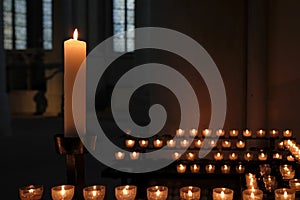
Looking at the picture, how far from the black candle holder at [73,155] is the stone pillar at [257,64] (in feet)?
13.5

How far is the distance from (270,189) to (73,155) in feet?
4.34

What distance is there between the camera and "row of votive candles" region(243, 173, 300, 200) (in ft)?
5.43

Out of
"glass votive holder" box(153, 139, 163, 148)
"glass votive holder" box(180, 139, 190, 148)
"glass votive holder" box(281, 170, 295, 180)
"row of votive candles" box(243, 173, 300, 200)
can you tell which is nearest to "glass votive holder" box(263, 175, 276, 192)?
"row of votive candles" box(243, 173, 300, 200)

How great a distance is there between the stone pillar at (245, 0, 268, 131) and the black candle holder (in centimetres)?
411

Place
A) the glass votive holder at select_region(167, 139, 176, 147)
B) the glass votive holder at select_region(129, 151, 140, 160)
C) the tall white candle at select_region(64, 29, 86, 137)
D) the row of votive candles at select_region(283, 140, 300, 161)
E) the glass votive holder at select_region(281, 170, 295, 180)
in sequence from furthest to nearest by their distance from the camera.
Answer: the glass votive holder at select_region(167, 139, 176, 147)
the glass votive holder at select_region(129, 151, 140, 160)
the row of votive candles at select_region(283, 140, 300, 161)
the glass votive holder at select_region(281, 170, 295, 180)
the tall white candle at select_region(64, 29, 86, 137)

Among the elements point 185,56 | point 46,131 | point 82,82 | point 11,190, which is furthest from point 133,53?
point 82,82

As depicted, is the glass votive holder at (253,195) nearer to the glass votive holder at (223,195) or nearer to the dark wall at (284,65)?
the glass votive holder at (223,195)

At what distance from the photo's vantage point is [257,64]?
5086 millimetres

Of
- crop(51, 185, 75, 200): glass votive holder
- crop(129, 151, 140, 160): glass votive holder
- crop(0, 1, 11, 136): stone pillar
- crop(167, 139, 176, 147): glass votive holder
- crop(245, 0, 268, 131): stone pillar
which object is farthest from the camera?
crop(0, 1, 11, 136): stone pillar

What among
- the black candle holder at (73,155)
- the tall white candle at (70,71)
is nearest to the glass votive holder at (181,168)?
the black candle holder at (73,155)

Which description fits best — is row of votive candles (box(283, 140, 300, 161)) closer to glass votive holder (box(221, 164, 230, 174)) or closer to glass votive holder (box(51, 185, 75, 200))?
glass votive holder (box(221, 164, 230, 174))

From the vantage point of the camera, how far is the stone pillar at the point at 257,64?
5059 millimetres

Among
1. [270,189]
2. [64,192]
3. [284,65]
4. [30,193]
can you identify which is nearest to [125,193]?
[64,192]

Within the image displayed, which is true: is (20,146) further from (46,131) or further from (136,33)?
(136,33)
